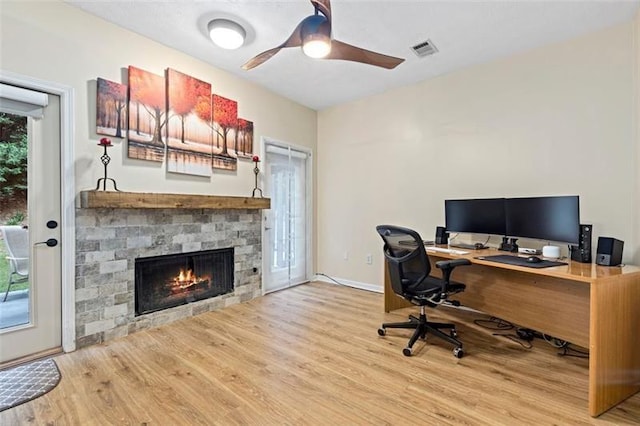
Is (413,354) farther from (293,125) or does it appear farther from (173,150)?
(293,125)

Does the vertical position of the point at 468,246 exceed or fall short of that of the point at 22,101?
it falls short

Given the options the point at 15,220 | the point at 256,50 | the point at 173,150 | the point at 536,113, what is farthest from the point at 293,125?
the point at 15,220

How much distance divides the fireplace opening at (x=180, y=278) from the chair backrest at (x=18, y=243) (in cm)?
78

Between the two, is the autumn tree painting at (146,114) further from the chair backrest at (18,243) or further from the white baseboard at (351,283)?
the white baseboard at (351,283)

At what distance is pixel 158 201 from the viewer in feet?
9.53

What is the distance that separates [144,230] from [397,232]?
7.75 ft

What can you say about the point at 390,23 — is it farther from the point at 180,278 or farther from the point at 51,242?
the point at 51,242

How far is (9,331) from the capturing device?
229cm

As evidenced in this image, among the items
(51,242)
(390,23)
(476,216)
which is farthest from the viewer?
(476,216)

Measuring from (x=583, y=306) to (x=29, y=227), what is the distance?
427 centimetres

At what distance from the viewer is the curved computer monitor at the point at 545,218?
2449 mm

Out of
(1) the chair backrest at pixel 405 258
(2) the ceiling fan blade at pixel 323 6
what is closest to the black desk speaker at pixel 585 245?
(1) the chair backrest at pixel 405 258

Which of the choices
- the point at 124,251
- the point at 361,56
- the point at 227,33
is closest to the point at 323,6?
the point at 361,56

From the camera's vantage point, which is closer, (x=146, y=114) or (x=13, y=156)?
(x=13, y=156)
